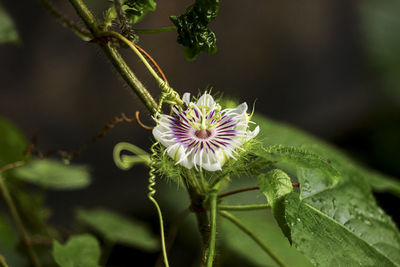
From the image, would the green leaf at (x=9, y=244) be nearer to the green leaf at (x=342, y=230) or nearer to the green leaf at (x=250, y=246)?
the green leaf at (x=250, y=246)

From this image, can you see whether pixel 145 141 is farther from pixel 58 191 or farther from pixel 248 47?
pixel 248 47

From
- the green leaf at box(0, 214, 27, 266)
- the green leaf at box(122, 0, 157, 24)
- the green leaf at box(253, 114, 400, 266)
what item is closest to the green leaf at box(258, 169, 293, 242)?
the green leaf at box(253, 114, 400, 266)

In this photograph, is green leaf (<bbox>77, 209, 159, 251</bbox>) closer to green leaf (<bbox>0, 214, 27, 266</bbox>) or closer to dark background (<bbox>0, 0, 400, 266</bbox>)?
green leaf (<bbox>0, 214, 27, 266</bbox>)

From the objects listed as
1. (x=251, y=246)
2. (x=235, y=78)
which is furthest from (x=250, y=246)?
(x=235, y=78)

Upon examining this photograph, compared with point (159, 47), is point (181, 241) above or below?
below

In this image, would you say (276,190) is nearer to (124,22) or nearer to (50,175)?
(124,22)

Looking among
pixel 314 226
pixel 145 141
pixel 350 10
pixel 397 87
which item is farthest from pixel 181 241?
pixel 350 10

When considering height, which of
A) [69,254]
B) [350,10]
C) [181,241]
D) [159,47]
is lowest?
[181,241]
